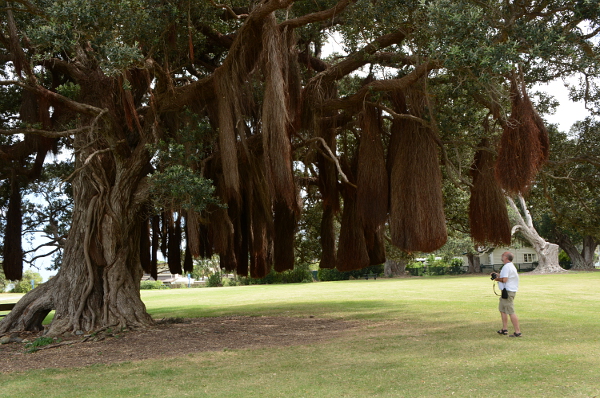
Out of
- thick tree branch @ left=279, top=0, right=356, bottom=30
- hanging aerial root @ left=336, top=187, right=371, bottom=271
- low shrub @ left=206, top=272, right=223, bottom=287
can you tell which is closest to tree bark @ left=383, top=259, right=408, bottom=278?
low shrub @ left=206, top=272, right=223, bottom=287

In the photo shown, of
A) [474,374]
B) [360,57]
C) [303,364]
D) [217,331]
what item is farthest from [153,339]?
[360,57]

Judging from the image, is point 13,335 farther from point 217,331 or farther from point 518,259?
point 518,259

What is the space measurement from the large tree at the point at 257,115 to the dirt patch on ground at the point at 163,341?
612 mm

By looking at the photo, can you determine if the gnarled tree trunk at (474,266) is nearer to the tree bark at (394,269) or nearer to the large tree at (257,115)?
the tree bark at (394,269)

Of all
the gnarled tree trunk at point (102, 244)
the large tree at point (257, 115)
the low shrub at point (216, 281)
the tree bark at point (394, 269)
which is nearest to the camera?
the large tree at point (257, 115)

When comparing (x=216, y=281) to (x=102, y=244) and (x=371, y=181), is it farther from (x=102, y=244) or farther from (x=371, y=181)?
(x=371, y=181)

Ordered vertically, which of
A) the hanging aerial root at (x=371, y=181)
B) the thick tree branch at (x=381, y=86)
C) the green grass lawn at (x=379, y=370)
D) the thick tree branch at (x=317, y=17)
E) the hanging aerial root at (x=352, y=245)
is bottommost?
the green grass lawn at (x=379, y=370)

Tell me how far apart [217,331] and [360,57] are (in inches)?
188

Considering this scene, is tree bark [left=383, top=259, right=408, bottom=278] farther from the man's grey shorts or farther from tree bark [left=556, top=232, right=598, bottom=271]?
the man's grey shorts

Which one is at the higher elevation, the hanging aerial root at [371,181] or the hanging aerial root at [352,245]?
the hanging aerial root at [371,181]

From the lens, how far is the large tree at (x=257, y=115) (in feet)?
20.1

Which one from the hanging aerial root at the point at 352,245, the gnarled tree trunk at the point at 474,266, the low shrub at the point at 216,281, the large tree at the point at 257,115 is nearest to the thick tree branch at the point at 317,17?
the large tree at the point at 257,115

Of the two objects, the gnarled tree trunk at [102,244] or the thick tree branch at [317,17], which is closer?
the thick tree branch at [317,17]

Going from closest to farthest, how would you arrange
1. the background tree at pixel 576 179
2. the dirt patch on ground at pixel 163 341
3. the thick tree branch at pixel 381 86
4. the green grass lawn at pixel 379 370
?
the green grass lawn at pixel 379 370, the dirt patch on ground at pixel 163 341, the thick tree branch at pixel 381 86, the background tree at pixel 576 179
